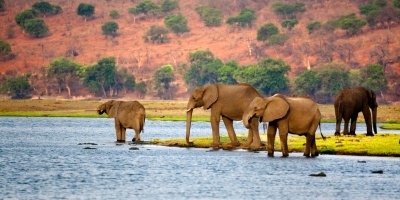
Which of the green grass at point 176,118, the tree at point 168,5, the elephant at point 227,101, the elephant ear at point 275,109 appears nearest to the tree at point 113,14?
the tree at point 168,5

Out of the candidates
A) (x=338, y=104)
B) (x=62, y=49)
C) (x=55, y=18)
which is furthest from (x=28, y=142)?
(x=55, y=18)

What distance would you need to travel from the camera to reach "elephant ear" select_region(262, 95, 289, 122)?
36125 millimetres

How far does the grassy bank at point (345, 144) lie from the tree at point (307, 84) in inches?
3325

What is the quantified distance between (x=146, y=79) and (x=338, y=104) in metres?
107

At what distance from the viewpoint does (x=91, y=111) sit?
9994cm

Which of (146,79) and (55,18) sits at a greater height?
(55,18)

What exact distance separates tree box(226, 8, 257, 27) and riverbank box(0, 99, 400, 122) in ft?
247

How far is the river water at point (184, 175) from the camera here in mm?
27922

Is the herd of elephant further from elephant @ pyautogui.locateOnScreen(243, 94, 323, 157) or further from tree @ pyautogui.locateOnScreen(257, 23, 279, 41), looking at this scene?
tree @ pyautogui.locateOnScreen(257, 23, 279, 41)

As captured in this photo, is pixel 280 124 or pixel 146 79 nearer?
pixel 280 124

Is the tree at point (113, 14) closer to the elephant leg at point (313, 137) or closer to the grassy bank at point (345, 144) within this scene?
the grassy bank at point (345, 144)

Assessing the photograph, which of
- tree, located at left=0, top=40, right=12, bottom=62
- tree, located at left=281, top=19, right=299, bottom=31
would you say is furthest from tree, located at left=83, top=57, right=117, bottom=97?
tree, located at left=281, top=19, right=299, bottom=31

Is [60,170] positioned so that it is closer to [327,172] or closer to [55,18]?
[327,172]

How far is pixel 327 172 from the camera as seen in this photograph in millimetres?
33125
